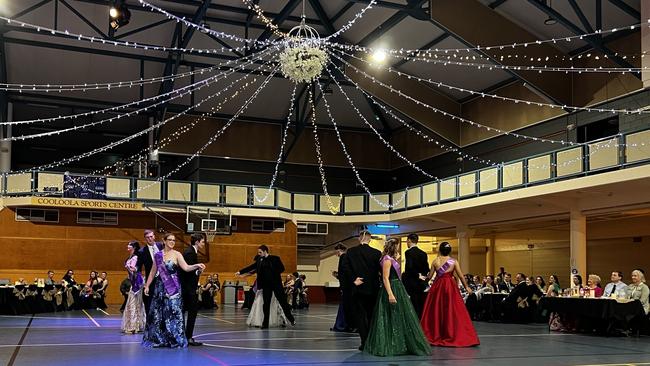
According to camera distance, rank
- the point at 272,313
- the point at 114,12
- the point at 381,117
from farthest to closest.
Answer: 1. the point at 381,117
2. the point at 114,12
3. the point at 272,313

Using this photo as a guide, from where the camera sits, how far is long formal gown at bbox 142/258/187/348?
8.38 meters

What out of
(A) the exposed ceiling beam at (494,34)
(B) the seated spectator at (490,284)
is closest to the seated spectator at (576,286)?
(B) the seated spectator at (490,284)

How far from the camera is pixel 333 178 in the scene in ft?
97.5

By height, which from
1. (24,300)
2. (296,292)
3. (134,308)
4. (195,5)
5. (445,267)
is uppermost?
(195,5)

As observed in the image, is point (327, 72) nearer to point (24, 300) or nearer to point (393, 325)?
point (24, 300)

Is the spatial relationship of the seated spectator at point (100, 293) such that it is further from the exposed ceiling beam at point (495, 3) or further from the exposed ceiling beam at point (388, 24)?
the exposed ceiling beam at point (495, 3)

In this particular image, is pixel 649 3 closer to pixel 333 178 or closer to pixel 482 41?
pixel 482 41

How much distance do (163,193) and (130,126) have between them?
6.20 metres

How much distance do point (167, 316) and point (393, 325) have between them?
9.35 feet

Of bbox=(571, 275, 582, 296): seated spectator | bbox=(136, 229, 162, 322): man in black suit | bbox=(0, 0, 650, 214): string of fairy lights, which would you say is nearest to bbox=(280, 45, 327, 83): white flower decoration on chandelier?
bbox=(0, 0, 650, 214): string of fairy lights

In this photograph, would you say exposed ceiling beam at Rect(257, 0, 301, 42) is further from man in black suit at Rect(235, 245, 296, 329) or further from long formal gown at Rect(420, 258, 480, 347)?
long formal gown at Rect(420, 258, 480, 347)

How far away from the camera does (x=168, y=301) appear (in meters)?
8.34

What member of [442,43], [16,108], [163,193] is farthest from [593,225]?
[16,108]

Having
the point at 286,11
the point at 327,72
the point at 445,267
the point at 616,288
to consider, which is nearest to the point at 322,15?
the point at 286,11
